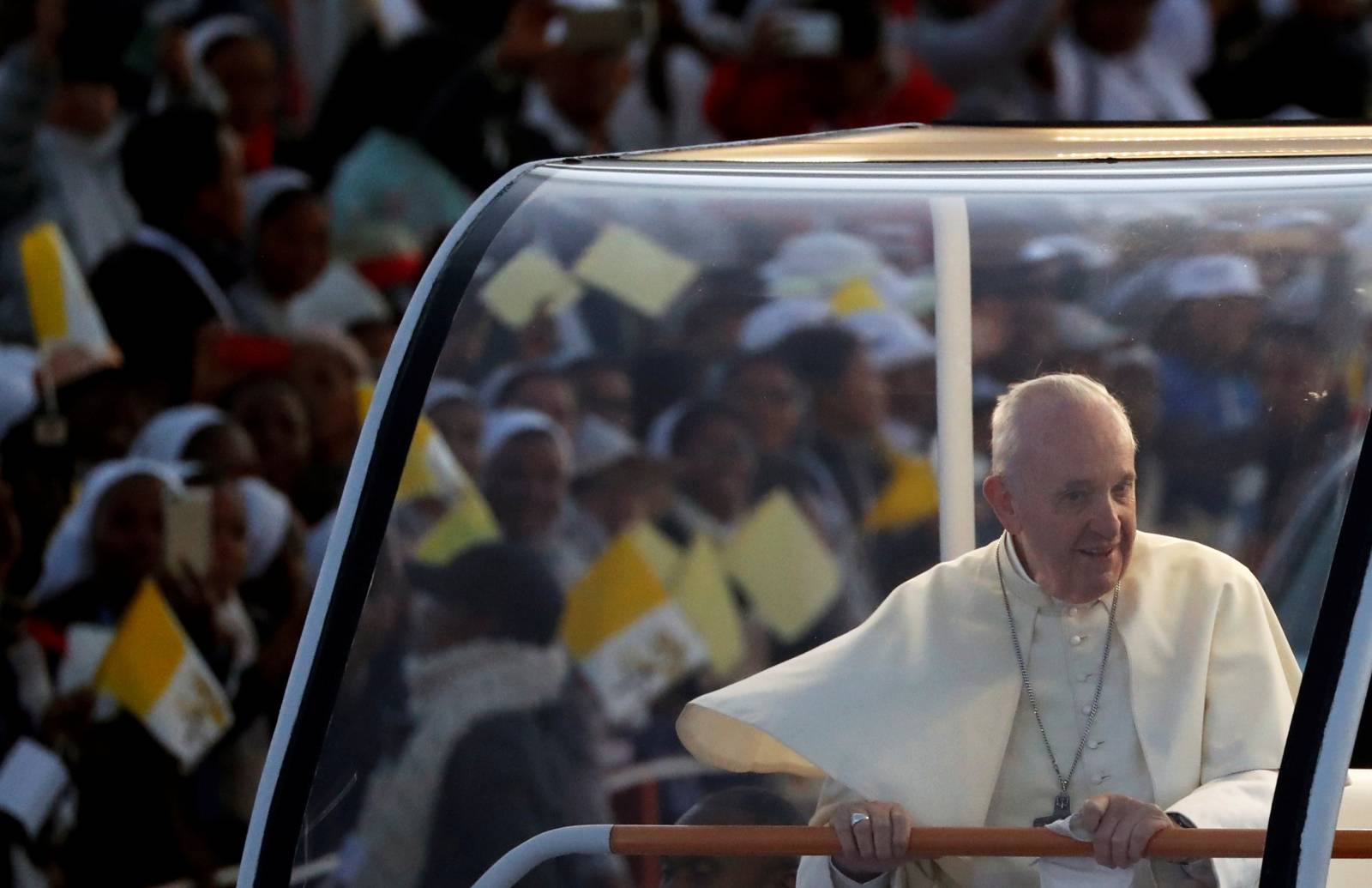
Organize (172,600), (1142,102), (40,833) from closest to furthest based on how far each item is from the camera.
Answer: (40,833), (172,600), (1142,102)

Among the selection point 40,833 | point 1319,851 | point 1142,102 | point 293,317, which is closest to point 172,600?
point 40,833

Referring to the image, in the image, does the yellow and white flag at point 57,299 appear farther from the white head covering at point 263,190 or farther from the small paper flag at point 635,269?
the small paper flag at point 635,269

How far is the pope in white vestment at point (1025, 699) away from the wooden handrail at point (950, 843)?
2.2 inches

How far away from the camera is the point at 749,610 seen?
2.61 metres

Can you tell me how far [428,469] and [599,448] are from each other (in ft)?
0.73

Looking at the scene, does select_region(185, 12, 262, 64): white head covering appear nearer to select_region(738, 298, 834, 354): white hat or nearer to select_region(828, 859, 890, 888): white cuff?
select_region(738, 298, 834, 354): white hat

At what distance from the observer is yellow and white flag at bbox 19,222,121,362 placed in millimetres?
4781

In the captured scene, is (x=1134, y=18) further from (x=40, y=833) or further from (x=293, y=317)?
(x=40, y=833)

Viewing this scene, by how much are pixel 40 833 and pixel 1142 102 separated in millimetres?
4076

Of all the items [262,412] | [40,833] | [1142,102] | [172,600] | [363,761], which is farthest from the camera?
[1142,102]

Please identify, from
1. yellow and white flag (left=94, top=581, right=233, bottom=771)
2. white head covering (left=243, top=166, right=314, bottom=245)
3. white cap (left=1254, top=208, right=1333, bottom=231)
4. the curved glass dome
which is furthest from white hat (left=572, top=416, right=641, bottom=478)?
white head covering (left=243, top=166, right=314, bottom=245)

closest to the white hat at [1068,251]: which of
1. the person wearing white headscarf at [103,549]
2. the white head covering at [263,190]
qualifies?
the person wearing white headscarf at [103,549]

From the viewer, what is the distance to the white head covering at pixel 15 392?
473cm

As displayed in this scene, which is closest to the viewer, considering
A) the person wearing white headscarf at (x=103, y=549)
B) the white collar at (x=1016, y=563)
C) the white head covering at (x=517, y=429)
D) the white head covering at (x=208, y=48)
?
the white collar at (x=1016, y=563)
